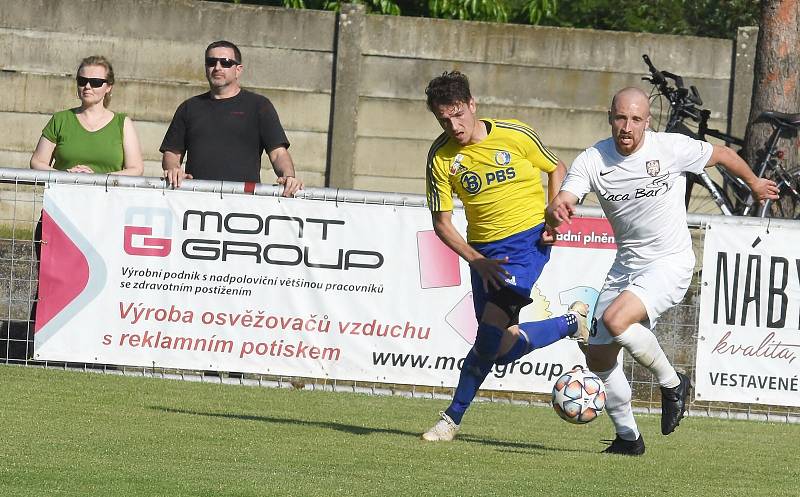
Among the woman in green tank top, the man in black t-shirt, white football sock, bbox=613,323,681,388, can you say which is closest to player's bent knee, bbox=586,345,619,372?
white football sock, bbox=613,323,681,388

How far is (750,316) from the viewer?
33.6ft

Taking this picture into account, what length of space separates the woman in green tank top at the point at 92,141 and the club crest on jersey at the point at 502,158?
322 cm

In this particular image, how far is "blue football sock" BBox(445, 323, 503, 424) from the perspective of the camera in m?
8.19

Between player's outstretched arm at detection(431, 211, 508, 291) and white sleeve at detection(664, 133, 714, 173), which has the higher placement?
white sleeve at detection(664, 133, 714, 173)

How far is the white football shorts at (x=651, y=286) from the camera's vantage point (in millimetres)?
7969

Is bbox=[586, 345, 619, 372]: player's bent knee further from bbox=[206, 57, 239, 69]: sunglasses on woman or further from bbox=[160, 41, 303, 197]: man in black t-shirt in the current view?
bbox=[206, 57, 239, 69]: sunglasses on woman

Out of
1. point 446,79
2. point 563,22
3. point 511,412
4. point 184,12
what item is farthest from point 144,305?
point 563,22

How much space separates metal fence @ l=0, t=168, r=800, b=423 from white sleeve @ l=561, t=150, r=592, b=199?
7.82 ft

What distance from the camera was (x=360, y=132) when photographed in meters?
15.0

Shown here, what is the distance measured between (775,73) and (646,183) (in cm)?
601

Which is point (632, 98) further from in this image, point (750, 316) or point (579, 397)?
point (750, 316)

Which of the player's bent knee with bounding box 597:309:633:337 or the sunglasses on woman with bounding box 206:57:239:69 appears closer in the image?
the player's bent knee with bounding box 597:309:633:337

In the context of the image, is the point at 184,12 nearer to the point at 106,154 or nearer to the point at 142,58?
the point at 142,58

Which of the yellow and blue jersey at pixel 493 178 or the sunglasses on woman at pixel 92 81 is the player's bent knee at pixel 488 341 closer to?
the yellow and blue jersey at pixel 493 178
